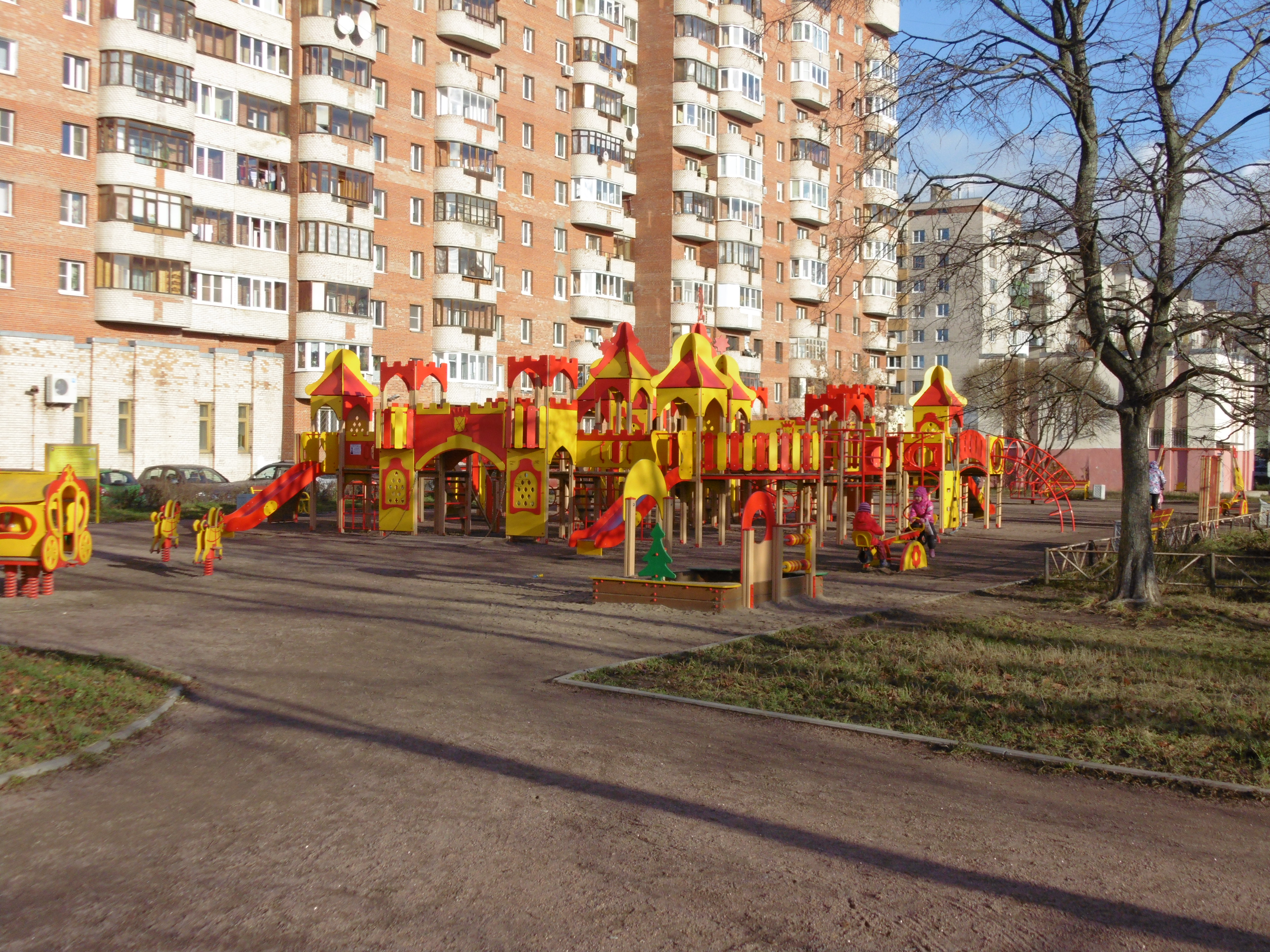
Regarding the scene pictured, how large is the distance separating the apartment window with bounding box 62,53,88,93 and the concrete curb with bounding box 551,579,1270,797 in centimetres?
3780

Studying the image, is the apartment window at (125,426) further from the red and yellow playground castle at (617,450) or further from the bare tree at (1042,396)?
the bare tree at (1042,396)

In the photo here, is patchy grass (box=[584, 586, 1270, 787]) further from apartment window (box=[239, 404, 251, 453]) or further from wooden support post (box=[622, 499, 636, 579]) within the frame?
apartment window (box=[239, 404, 251, 453])

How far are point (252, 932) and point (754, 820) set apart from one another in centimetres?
282

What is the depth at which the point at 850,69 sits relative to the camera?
74.2 m

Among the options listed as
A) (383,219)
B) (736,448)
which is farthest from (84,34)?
(736,448)

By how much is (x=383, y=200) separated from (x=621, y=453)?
29.1 metres

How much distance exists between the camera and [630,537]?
56.4ft

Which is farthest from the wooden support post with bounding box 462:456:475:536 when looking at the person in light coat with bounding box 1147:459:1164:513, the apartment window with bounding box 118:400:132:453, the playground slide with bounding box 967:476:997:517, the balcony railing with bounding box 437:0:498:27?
the balcony railing with bounding box 437:0:498:27

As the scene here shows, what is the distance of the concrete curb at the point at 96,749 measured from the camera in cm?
706

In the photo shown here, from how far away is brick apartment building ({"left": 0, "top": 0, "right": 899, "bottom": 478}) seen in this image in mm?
39438

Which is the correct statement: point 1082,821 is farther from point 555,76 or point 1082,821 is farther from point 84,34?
point 555,76

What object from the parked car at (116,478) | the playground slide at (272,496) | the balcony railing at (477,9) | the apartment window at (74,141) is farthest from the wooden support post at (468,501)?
the balcony railing at (477,9)

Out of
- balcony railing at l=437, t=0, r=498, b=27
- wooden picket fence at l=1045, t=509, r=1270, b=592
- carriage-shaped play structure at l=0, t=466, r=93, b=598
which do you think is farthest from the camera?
balcony railing at l=437, t=0, r=498, b=27

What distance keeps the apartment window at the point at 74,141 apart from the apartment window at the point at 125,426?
8.88 m
